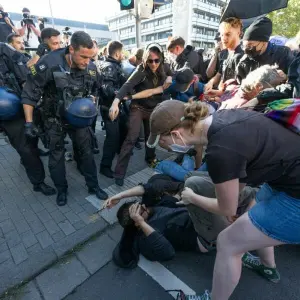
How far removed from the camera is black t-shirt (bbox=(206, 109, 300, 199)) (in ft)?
3.44

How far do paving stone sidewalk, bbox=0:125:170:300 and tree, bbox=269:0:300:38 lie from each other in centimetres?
1795

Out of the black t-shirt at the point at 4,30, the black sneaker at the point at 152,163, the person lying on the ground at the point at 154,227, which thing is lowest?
the black sneaker at the point at 152,163

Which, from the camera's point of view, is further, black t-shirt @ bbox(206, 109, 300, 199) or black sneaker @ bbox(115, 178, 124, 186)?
black sneaker @ bbox(115, 178, 124, 186)

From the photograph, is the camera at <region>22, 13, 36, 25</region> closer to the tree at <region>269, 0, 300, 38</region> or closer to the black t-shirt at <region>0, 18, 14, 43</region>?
the black t-shirt at <region>0, 18, 14, 43</region>

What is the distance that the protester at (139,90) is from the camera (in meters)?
3.07

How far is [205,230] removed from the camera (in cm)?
184

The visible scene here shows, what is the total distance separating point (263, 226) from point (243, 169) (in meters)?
0.40

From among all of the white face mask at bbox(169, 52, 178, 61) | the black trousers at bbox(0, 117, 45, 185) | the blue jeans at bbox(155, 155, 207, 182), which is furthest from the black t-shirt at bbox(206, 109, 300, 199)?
the white face mask at bbox(169, 52, 178, 61)

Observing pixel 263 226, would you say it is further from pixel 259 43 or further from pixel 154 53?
pixel 154 53

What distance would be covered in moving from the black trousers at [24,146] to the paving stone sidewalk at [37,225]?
1.02 ft

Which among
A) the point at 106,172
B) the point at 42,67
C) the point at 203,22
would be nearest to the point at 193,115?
the point at 42,67

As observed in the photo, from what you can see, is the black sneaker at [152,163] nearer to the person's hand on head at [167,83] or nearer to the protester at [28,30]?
the person's hand on head at [167,83]

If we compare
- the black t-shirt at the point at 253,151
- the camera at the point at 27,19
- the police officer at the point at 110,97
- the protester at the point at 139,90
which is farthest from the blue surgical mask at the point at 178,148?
the camera at the point at 27,19

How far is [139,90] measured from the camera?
3348 millimetres
